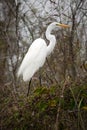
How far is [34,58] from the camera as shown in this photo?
20.1 feet

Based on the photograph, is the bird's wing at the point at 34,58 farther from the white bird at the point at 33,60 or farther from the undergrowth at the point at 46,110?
the undergrowth at the point at 46,110

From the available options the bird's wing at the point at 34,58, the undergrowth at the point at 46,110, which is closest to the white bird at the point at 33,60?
the bird's wing at the point at 34,58

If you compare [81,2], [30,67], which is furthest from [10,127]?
[81,2]

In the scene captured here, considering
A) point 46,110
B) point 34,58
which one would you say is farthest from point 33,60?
point 46,110

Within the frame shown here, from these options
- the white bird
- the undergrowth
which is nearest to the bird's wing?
the white bird

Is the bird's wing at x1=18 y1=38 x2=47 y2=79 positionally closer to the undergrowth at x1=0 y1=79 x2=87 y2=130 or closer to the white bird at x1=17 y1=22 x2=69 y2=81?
the white bird at x1=17 y1=22 x2=69 y2=81

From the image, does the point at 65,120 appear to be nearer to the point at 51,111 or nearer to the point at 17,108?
the point at 51,111

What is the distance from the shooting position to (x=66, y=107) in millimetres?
4336

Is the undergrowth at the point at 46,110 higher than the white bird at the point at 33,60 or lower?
lower

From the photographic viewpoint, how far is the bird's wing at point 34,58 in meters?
5.97

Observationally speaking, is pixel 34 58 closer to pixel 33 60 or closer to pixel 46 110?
pixel 33 60

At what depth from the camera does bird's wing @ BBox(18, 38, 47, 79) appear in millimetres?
5969

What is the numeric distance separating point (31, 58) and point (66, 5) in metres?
1.73

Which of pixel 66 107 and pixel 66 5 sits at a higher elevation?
pixel 66 5
